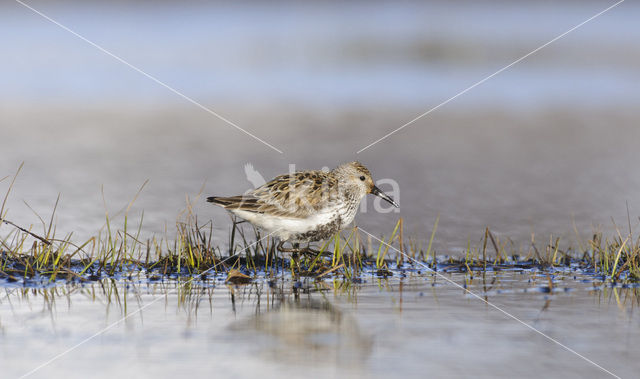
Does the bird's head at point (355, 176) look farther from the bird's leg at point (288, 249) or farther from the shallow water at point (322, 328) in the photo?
the shallow water at point (322, 328)

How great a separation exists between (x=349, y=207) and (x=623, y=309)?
12.8 feet

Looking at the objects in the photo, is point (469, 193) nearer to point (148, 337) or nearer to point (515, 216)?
point (515, 216)

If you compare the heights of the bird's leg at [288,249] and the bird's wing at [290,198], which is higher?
the bird's wing at [290,198]

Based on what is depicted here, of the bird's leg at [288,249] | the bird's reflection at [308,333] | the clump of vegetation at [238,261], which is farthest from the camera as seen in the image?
the bird's leg at [288,249]

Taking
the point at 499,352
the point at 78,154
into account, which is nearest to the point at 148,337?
the point at 499,352

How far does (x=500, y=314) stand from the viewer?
701 cm

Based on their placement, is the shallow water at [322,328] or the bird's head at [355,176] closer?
the shallow water at [322,328]

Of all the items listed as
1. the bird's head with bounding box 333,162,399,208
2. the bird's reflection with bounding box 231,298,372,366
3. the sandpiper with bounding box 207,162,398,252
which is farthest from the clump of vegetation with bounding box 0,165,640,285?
the bird's reflection with bounding box 231,298,372,366

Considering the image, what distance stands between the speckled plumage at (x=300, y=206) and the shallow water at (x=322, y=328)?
1.34 m

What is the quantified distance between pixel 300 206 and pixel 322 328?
11.3 ft

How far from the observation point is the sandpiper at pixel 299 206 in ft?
32.3

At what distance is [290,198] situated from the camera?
33.0 ft

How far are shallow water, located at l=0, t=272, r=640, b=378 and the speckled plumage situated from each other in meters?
1.34

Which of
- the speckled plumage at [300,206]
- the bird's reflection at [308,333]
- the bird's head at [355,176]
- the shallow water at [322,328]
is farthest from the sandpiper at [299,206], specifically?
the bird's reflection at [308,333]
